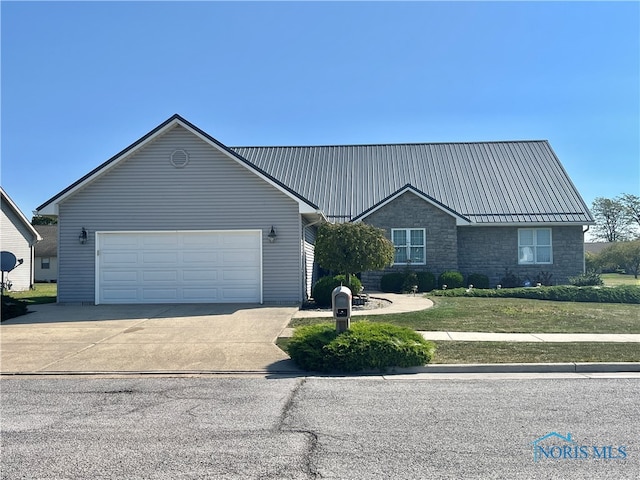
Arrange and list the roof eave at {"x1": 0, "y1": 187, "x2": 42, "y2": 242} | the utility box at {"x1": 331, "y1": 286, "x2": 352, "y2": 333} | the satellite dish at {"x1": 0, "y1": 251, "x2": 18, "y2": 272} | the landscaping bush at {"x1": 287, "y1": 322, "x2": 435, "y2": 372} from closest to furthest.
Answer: the landscaping bush at {"x1": 287, "y1": 322, "x2": 435, "y2": 372} → the utility box at {"x1": 331, "y1": 286, "x2": 352, "y2": 333} → the satellite dish at {"x1": 0, "y1": 251, "x2": 18, "y2": 272} → the roof eave at {"x1": 0, "y1": 187, "x2": 42, "y2": 242}

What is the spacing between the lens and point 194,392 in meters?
7.39

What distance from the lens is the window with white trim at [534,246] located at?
2422 centimetres

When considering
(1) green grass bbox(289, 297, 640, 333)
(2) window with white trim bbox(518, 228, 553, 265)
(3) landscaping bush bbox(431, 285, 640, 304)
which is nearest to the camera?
(1) green grass bbox(289, 297, 640, 333)

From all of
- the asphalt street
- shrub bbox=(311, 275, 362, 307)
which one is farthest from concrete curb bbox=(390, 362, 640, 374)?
shrub bbox=(311, 275, 362, 307)

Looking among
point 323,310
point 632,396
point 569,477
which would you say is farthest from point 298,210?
point 569,477

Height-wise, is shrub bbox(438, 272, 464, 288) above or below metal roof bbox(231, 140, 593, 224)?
below

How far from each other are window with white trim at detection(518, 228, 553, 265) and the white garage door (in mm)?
12905

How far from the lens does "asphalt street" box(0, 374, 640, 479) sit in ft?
15.1

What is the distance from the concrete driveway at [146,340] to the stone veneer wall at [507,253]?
1102 cm

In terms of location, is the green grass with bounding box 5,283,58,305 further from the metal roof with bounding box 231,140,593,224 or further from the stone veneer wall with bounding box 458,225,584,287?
the stone veneer wall with bounding box 458,225,584,287

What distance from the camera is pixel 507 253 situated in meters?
24.2

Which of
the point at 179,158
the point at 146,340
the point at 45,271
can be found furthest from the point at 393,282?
the point at 45,271

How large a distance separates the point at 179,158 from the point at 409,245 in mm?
10616

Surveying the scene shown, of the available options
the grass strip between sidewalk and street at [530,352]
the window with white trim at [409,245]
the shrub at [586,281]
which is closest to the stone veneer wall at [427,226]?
the window with white trim at [409,245]
